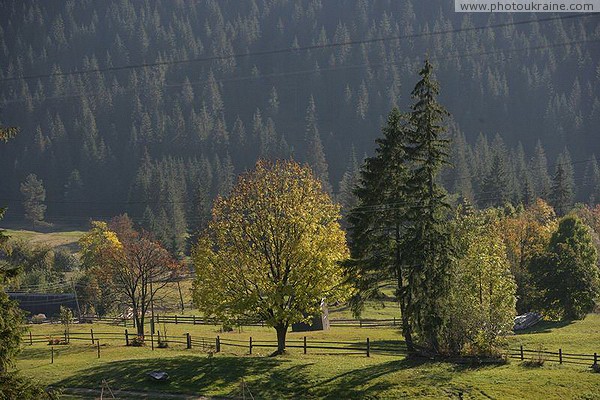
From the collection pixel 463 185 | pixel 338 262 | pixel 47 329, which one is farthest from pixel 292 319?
pixel 463 185

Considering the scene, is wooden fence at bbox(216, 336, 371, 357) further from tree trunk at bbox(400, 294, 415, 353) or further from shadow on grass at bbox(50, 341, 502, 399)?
tree trunk at bbox(400, 294, 415, 353)

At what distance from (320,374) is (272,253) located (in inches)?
316

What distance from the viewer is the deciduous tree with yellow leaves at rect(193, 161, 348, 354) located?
129 ft

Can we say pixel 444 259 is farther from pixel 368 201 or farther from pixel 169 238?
pixel 169 238

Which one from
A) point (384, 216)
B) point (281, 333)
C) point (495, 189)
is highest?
point (495, 189)

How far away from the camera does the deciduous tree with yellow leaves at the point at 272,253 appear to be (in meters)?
39.3

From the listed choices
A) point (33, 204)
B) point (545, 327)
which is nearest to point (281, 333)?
point (545, 327)

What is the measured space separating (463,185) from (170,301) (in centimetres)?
8591

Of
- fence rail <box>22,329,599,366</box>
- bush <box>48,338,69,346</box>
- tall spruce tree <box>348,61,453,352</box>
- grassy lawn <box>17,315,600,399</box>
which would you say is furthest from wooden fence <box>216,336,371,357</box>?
bush <box>48,338,69,346</box>

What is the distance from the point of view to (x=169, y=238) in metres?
131

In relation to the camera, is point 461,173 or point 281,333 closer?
point 281,333

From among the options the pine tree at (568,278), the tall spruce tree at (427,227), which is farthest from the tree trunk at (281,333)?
the pine tree at (568,278)

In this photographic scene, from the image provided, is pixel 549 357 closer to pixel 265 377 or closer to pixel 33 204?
pixel 265 377

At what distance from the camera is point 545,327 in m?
58.4
